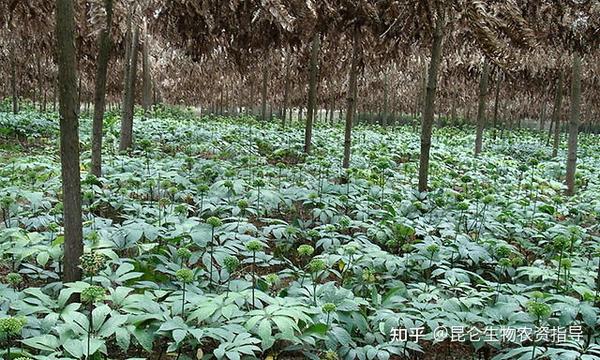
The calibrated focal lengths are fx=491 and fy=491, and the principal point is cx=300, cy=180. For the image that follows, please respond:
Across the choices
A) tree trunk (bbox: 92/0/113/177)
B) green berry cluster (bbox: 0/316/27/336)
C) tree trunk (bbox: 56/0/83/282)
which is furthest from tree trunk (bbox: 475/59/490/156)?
green berry cluster (bbox: 0/316/27/336)

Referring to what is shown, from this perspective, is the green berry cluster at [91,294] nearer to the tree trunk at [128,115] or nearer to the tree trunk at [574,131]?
the tree trunk at [128,115]

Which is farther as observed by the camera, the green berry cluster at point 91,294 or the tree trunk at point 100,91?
the tree trunk at point 100,91

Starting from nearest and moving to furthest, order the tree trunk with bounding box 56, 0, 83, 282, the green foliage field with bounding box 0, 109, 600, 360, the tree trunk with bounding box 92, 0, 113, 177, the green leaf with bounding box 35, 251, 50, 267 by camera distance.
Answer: the green foliage field with bounding box 0, 109, 600, 360 → the tree trunk with bounding box 56, 0, 83, 282 → the green leaf with bounding box 35, 251, 50, 267 → the tree trunk with bounding box 92, 0, 113, 177

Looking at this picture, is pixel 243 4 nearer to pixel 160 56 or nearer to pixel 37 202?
pixel 37 202

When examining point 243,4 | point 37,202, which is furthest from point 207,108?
point 37,202

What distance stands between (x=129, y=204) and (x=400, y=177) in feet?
15.5

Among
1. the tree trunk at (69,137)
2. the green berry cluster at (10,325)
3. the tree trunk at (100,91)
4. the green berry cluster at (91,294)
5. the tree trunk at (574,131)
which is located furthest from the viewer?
the tree trunk at (574,131)

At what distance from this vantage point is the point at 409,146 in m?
13.4

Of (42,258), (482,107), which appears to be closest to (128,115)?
(42,258)

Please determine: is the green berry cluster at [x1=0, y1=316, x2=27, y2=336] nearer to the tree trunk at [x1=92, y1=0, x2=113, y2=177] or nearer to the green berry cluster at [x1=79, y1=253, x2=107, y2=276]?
the green berry cluster at [x1=79, y1=253, x2=107, y2=276]

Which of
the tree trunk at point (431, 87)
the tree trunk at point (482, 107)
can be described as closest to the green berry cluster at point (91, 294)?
the tree trunk at point (431, 87)

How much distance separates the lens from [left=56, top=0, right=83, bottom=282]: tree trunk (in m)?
2.88

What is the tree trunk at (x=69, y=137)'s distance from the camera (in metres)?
2.88

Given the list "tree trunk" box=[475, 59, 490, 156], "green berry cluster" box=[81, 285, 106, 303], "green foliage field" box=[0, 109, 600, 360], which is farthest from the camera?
"tree trunk" box=[475, 59, 490, 156]
